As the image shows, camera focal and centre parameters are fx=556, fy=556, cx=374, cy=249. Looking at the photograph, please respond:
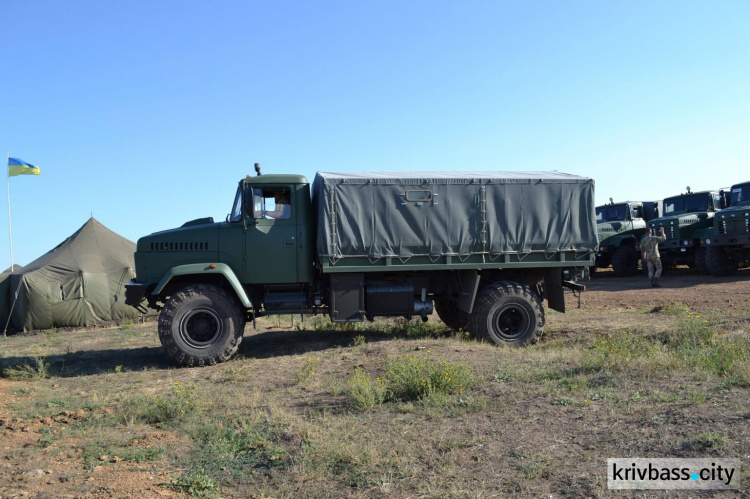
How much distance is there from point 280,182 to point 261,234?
35.3 inches

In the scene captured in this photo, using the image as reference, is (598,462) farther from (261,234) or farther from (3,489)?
(261,234)

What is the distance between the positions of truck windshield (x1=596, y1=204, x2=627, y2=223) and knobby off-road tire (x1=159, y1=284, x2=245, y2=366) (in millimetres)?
17358

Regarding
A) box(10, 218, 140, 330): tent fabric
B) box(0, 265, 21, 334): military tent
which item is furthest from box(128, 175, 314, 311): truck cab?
box(0, 265, 21, 334): military tent

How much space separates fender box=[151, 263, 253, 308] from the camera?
8.41 metres

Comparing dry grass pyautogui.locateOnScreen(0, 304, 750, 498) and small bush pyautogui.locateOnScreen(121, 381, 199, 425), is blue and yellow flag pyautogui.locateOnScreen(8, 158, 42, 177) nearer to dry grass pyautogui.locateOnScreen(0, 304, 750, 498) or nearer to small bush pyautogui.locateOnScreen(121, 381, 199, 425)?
dry grass pyautogui.locateOnScreen(0, 304, 750, 498)

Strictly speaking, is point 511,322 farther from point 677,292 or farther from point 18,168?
point 18,168

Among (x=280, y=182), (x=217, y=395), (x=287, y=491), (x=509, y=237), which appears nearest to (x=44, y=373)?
(x=217, y=395)

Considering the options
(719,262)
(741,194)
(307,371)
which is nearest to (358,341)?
(307,371)

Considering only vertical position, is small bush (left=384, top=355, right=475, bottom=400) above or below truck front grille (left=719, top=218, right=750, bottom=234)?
below

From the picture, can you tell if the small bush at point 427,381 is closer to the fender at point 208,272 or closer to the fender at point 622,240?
the fender at point 208,272

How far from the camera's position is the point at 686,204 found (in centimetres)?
2078

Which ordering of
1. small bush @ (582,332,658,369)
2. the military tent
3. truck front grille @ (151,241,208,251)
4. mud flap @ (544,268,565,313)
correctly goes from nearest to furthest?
small bush @ (582,332,658,369) → truck front grille @ (151,241,208,251) → mud flap @ (544,268,565,313) → the military tent

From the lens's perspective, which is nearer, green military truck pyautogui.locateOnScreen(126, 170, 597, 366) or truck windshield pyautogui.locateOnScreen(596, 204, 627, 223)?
green military truck pyautogui.locateOnScreen(126, 170, 597, 366)

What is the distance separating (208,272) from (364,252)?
2.43 m
